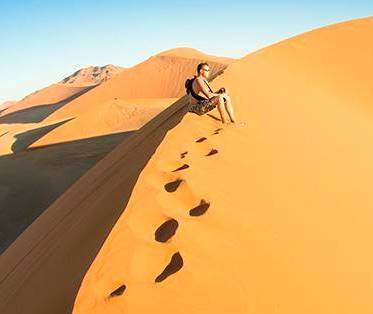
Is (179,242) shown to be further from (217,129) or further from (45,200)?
(45,200)

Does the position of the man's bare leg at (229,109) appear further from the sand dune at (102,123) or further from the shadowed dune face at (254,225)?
the sand dune at (102,123)

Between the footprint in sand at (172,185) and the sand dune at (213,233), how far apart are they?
0.03 metres

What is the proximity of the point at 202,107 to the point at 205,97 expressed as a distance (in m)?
0.15

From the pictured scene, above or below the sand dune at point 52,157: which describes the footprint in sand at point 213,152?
above

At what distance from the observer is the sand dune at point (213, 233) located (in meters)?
2.49

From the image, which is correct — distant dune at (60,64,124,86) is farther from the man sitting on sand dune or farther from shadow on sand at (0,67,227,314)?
shadow on sand at (0,67,227,314)

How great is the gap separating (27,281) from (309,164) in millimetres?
3168

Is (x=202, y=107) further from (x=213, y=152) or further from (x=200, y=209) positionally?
(x=200, y=209)

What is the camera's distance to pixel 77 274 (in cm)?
283

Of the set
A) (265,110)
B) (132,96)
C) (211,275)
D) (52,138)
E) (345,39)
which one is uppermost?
(211,275)

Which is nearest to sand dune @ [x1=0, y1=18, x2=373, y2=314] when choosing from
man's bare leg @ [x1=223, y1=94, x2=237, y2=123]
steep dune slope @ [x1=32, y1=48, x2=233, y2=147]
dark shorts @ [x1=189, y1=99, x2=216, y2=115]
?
dark shorts @ [x1=189, y1=99, x2=216, y2=115]

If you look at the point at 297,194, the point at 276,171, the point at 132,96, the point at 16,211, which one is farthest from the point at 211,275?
the point at 132,96

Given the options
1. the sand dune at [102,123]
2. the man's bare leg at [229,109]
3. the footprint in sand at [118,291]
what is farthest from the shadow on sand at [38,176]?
the footprint in sand at [118,291]

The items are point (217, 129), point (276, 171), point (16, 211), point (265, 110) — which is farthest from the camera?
point (16, 211)
